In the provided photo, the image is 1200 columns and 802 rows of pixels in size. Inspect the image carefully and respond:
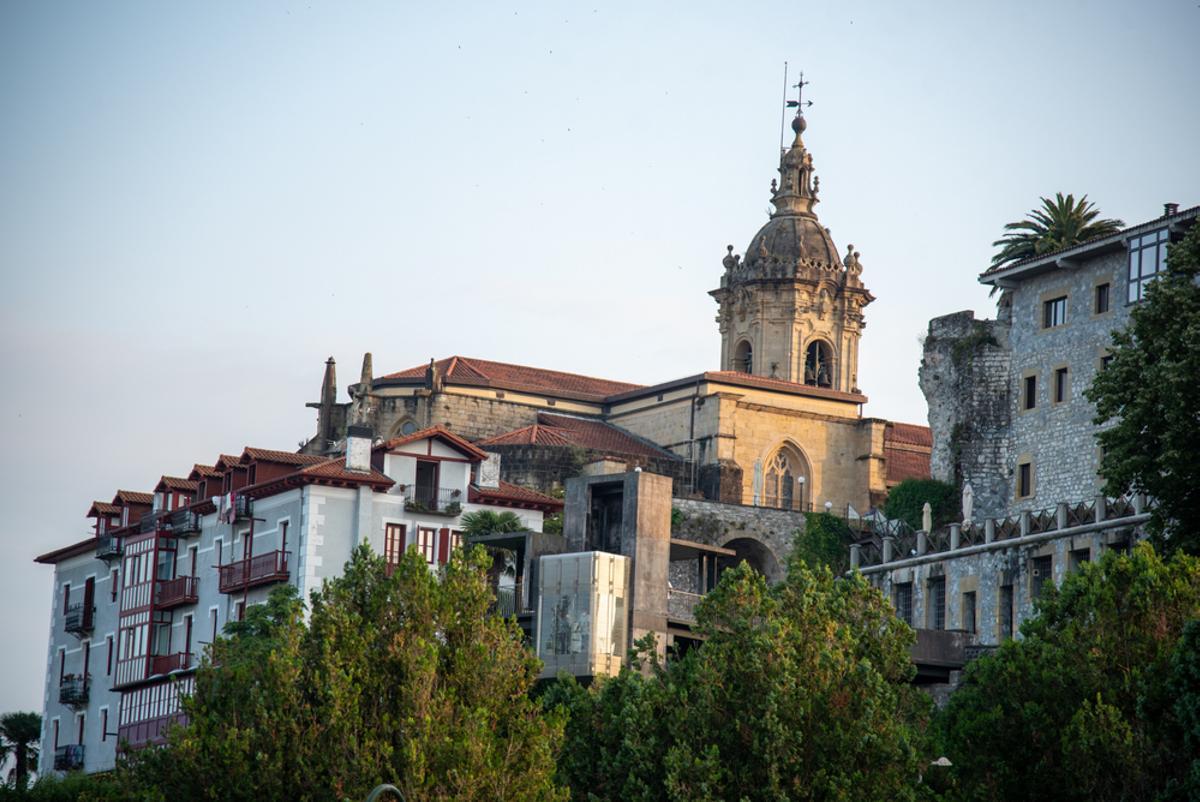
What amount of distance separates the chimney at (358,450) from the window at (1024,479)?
67.0 ft

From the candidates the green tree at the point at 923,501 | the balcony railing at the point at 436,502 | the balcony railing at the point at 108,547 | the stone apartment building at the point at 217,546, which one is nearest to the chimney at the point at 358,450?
the stone apartment building at the point at 217,546

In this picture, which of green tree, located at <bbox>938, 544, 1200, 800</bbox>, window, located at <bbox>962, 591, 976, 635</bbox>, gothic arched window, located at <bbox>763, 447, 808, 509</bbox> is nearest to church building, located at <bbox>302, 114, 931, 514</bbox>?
gothic arched window, located at <bbox>763, 447, 808, 509</bbox>

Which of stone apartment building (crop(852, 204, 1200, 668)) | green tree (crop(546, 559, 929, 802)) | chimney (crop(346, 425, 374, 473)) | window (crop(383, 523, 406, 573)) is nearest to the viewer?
green tree (crop(546, 559, 929, 802))

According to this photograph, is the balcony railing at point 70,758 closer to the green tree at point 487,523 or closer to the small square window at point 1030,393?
the green tree at point 487,523

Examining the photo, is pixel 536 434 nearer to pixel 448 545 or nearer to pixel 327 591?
pixel 448 545

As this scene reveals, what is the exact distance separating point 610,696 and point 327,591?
8160 millimetres

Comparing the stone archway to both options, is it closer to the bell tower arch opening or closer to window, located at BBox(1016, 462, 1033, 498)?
window, located at BBox(1016, 462, 1033, 498)

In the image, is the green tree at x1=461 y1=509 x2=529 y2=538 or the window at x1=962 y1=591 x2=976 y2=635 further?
the green tree at x1=461 y1=509 x2=529 y2=538

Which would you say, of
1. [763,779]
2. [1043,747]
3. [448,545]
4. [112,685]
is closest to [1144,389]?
[1043,747]

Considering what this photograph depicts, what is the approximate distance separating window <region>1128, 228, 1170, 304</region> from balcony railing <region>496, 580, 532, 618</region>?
20167 mm

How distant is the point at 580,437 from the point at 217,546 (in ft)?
72.3

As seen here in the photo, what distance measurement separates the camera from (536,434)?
313ft

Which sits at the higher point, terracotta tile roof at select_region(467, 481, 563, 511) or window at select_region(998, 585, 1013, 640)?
terracotta tile roof at select_region(467, 481, 563, 511)

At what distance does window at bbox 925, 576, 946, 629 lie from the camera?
243 ft
